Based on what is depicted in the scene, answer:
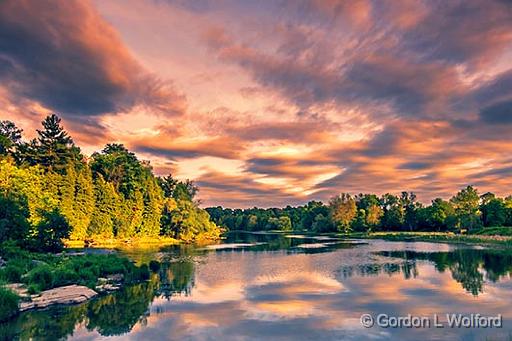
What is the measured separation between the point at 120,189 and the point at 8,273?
280ft

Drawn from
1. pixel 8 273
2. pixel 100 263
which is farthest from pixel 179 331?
pixel 100 263

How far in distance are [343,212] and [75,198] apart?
91.3 metres

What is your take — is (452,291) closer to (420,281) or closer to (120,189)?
(420,281)

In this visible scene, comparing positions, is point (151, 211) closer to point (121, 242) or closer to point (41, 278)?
point (121, 242)

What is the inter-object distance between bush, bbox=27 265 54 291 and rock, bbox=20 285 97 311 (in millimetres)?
1056

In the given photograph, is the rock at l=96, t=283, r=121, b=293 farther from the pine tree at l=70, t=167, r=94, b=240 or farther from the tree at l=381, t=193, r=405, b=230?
the tree at l=381, t=193, r=405, b=230

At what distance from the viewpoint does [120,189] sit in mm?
111312

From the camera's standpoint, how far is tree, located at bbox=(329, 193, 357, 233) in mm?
143125

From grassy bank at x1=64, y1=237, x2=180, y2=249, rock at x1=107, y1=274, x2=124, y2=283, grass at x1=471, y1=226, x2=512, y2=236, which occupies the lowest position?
rock at x1=107, y1=274, x2=124, y2=283

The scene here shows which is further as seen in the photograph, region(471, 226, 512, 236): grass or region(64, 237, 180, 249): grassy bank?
region(471, 226, 512, 236): grass

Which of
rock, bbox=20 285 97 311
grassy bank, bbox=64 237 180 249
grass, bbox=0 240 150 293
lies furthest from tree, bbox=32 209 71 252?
grassy bank, bbox=64 237 180 249

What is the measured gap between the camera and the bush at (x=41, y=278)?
90.7 ft

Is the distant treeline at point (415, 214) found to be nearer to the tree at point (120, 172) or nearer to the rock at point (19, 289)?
the tree at point (120, 172)

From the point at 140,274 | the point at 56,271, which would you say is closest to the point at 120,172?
the point at 140,274
